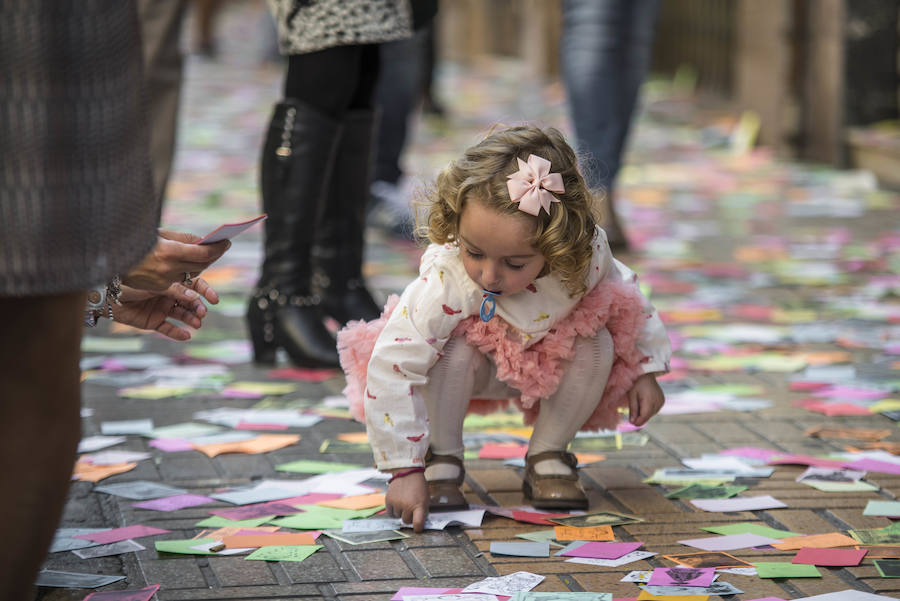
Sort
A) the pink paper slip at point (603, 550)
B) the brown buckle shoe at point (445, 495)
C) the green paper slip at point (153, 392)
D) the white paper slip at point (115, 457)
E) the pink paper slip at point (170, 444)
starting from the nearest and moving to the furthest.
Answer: the pink paper slip at point (603, 550) → the brown buckle shoe at point (445, 495) → the white paper slip at point (115, 457) → the pink paper slip at point (170, 444) → the green paper slip at point (153, 392)

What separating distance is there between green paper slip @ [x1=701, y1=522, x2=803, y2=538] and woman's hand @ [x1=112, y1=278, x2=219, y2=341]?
0.98 m

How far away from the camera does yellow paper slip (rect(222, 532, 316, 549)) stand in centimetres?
227

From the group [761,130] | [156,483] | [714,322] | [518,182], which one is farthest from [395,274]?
[761,130]

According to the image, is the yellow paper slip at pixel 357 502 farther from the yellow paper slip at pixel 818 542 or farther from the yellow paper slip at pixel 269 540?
the yellow paper slip at pixel 818 542

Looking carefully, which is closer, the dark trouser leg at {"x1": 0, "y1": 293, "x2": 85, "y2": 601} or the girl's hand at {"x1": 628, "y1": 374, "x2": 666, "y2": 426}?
the dark trouser leg at {"x1": 0, "y1": 293, "x2": 85, "y2": 601}

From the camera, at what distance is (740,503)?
2.50 meters

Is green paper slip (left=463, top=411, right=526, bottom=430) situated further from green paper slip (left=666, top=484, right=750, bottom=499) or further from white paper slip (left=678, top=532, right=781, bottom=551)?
white paper slip (left=678, top=532, right=781, bottom=551)

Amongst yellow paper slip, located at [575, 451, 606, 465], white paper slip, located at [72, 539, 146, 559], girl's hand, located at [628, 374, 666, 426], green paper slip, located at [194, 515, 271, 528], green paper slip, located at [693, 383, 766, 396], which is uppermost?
girl's hand, located at [628, 374, 666, 426]

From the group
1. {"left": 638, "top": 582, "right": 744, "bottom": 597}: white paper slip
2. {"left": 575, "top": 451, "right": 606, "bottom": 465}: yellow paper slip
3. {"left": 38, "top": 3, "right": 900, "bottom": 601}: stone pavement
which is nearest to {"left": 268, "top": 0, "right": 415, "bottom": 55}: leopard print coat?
{"left": 38, "top": 3, "right": 900, "bottom": 601}: stone pavement

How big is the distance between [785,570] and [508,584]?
46 cm

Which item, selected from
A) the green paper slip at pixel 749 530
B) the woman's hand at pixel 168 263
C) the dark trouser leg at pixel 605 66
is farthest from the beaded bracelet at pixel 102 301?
the dark trouser leg at pixel 605 66

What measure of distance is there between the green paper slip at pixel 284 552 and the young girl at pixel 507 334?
7.7 inches

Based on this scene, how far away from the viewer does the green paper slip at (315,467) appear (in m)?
2.73

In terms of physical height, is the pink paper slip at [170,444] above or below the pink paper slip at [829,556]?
below
